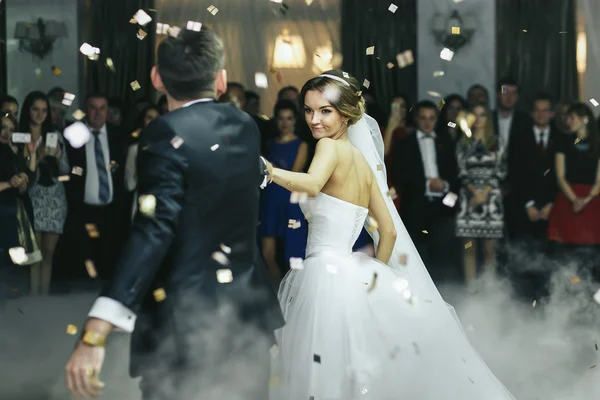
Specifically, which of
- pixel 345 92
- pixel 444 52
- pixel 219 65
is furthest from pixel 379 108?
pixel 219 65

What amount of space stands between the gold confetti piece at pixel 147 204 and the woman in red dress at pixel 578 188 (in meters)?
4.45

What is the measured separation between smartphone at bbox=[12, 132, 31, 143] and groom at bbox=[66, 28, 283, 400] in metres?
3.71

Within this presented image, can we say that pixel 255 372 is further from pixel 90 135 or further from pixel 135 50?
pixel 135 50

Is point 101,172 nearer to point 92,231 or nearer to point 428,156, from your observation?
point 92,231

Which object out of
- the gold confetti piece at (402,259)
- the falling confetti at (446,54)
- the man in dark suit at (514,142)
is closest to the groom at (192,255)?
the gold confetti piece at (402,259)

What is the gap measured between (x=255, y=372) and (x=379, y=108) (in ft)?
15.6

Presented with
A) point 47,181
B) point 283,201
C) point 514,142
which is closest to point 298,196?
point 283,201

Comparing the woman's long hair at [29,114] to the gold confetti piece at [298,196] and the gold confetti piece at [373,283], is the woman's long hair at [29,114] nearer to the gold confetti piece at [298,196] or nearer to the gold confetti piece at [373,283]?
the gold confetti piece at [298,196]

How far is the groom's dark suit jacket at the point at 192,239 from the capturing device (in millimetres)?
2211

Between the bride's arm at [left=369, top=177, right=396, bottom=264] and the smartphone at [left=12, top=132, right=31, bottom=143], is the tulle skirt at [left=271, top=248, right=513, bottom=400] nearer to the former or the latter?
the bride's arm at [left=369, top=177, right=396, bottom=264]

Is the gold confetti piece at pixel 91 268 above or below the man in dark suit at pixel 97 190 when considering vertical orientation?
below

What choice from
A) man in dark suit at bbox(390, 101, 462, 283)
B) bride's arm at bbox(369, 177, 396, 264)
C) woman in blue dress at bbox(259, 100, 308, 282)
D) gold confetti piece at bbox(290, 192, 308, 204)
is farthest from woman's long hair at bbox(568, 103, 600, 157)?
gold confetti piece at bbox(290, 192, 308, 204)

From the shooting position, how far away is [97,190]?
6320mm

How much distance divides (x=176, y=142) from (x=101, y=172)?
13.7 ft
